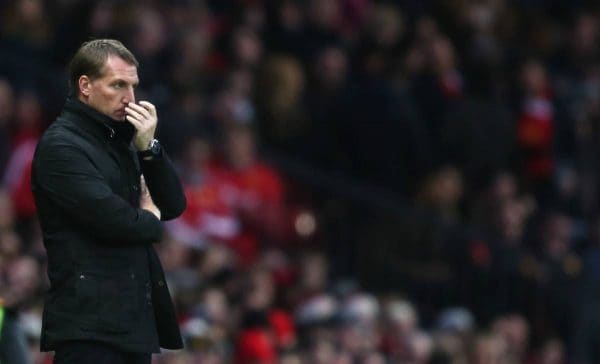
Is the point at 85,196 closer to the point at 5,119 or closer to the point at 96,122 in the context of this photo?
the point at 96,122

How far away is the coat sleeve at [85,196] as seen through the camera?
5.28m

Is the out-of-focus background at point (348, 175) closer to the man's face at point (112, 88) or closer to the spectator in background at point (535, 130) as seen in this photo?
the spectator in background at point (535, 130)

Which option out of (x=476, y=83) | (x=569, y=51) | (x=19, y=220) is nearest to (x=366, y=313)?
(x=19, y=220)

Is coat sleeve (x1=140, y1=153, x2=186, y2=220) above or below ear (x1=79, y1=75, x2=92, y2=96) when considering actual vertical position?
below

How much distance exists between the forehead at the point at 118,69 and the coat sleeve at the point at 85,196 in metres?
0.28

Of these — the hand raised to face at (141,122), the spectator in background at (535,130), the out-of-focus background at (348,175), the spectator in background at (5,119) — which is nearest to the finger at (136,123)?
the hand raised to face at (141,122)

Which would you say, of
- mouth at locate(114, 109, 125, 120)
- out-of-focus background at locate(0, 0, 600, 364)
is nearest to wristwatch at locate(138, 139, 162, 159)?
mouth at locate(114, 109, 125, 120)

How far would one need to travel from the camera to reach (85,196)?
528 cm

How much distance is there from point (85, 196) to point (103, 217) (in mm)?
92

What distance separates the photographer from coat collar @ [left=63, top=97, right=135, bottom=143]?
5.44 meters

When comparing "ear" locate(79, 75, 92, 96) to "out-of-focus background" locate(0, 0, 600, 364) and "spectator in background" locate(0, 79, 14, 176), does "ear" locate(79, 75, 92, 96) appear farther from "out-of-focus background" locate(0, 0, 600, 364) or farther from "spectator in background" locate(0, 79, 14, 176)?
"spectator in background" locate(0, 79, 14, 176)

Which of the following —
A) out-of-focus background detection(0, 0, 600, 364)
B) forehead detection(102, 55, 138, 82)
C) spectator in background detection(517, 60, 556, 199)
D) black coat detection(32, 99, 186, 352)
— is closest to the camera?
black coat detection(32, 99, 186, 352)

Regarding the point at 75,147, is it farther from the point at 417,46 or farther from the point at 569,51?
the point at 569,51

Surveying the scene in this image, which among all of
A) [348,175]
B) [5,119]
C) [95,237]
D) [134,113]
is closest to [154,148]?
[134,113]
